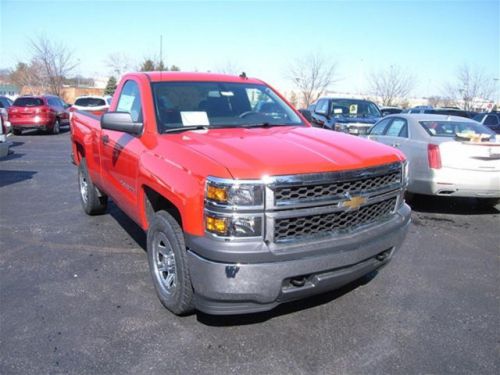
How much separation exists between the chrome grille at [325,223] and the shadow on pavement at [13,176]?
7476 mm

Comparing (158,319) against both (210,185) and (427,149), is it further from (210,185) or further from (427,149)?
(427,149)

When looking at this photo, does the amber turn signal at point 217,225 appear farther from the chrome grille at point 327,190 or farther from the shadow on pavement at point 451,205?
the shadow on pavement at point 451,205

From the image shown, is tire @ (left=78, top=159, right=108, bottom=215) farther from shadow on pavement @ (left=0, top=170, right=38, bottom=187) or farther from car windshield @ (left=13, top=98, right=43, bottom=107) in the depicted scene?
car windshield @ (left=13, top=98, right=43, bottom=107)

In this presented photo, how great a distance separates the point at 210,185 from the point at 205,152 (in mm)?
390

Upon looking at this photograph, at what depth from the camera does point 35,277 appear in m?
4.17

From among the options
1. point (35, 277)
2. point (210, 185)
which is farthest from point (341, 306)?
point (35, 277)

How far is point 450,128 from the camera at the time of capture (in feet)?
23.8

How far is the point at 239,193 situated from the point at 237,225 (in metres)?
0.20

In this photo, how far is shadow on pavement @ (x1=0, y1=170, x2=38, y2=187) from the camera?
28.7ft

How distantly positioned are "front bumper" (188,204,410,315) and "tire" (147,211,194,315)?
0.62ft

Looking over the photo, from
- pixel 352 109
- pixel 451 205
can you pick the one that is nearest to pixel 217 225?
pixel 451 205

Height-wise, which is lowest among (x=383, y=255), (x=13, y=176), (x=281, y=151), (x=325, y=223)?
(x=13, y=176)

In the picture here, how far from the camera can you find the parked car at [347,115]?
12523 millimetres

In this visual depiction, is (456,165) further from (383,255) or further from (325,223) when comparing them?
(325,223)
